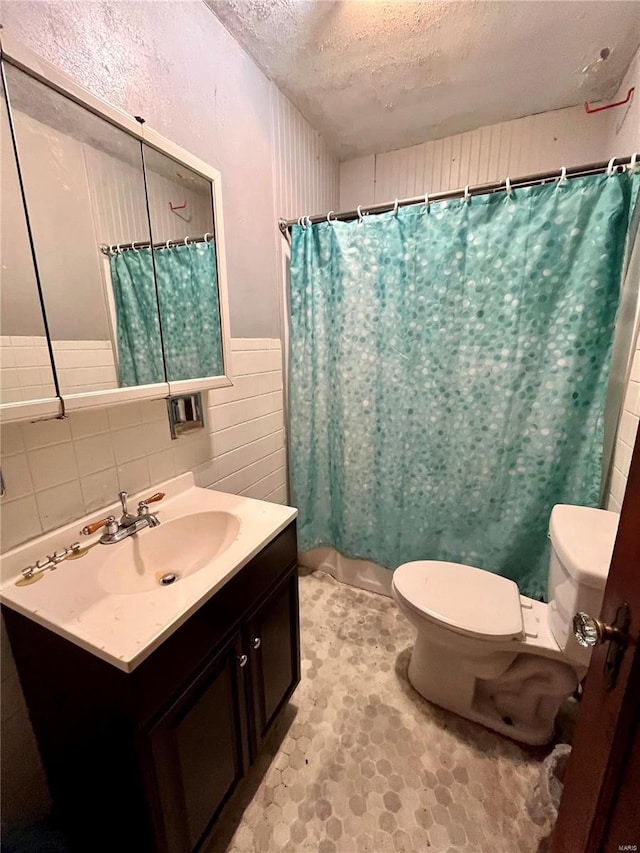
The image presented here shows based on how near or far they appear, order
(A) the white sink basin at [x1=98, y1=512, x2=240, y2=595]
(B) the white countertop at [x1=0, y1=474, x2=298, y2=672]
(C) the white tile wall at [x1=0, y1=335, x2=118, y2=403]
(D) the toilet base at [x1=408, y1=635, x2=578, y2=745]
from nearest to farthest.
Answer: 1. (B) the white countertop at [x1=0, y1=474, x2=298, y2=672]
2. (C) the white tile wall at [x1=0, y1=335, x2=118, y2=403]
3. (A) the white sink basin at [x1=98, y1=512, x2=240, y2=595]
4. (D) the toilet base at [x1=408, y1=635, x2=578, y2=745]

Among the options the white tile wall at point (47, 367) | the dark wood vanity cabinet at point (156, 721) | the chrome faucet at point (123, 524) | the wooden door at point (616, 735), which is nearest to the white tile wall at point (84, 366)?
the white tile wall at point (47, 367)

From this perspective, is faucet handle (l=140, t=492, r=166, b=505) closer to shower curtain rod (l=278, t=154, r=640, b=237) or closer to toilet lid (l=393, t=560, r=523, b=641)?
toilet lid (l=393, t=560, r=523, b=641)

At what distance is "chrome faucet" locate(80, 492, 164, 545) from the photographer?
914mm

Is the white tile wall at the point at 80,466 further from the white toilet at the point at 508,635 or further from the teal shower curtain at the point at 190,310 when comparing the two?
the white toilet at the point at 508,635

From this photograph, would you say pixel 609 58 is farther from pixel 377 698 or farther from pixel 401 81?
pixel 377 698

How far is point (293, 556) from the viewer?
1110 mm

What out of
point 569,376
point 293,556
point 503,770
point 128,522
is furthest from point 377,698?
point 569,376

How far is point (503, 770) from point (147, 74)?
238cm

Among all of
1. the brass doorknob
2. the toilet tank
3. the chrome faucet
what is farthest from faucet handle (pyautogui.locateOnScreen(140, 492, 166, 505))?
the toilet tank

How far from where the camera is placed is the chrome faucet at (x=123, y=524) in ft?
3.00

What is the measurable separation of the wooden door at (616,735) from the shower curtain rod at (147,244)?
47.6 inches

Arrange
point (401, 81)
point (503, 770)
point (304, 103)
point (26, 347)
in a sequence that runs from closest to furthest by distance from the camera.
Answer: point (26, 347)
point (503, 770)
point (401, 81)
point (304, 103)

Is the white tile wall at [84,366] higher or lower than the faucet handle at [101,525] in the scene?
higher

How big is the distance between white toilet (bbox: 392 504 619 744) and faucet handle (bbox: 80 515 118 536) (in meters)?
0.97
